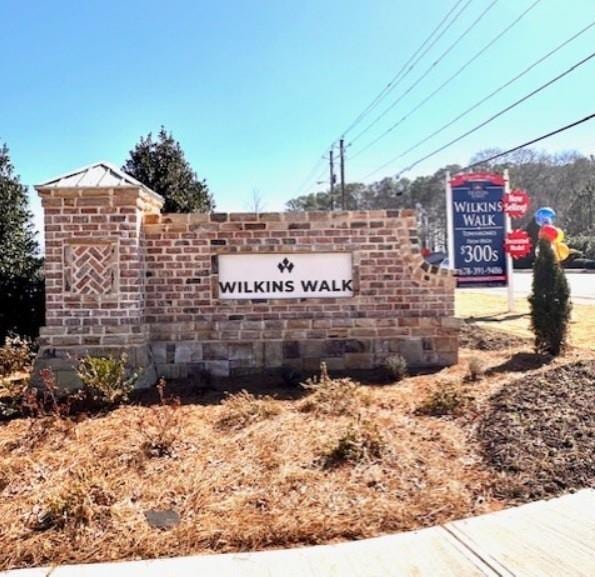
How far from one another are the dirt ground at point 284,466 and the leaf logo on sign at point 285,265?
1.72 meters

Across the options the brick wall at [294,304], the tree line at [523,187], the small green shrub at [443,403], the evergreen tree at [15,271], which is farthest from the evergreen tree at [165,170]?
the tree line at [523,187]

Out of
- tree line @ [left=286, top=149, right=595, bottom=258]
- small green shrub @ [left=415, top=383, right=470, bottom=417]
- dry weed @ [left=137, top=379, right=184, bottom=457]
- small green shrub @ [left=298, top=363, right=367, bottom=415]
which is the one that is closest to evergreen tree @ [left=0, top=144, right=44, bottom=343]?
dry weed @ [left=137, top=379, right=184, bottom=457]

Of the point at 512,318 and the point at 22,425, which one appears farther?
the point at 512,318

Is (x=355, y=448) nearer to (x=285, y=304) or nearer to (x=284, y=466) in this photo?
(x=284, y=466)

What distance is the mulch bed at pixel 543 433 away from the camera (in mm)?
3939

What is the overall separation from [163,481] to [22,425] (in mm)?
2126

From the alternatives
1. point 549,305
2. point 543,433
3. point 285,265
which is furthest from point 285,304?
point 543,433

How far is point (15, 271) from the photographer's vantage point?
9.36 meters

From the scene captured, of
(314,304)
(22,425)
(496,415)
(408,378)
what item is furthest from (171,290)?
(496,415)

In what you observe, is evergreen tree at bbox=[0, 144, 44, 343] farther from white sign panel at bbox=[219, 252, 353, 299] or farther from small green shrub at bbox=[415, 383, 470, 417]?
small green shrub at bbox=[415, 383, 470, 417]

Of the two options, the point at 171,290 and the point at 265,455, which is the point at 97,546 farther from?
the point at 171,290

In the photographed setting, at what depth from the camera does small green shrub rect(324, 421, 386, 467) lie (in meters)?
4.33

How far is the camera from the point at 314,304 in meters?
7.36

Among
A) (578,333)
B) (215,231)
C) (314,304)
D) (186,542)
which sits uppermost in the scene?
(215,231)
